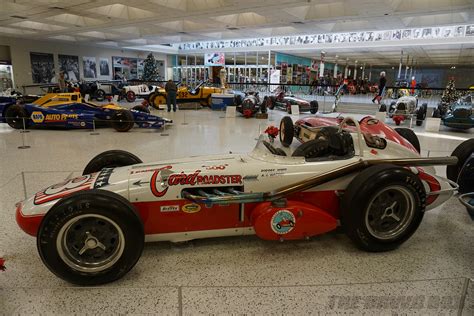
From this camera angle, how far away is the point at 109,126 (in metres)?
9.55

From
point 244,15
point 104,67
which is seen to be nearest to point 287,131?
point 244,15

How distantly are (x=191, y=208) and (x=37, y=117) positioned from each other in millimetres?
8162

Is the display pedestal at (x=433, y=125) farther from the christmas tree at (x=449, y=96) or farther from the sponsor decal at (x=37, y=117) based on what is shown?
the sponsor decal at (x=37, y=117)

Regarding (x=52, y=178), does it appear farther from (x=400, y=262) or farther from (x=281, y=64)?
(x=281, y=64)

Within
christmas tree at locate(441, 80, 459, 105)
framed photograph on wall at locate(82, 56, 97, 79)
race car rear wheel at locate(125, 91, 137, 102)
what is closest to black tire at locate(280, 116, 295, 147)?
christmas tree at locate(441, 80, 459, 105)

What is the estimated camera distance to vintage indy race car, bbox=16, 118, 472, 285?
2.24 metres

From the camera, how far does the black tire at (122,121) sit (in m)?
8.84

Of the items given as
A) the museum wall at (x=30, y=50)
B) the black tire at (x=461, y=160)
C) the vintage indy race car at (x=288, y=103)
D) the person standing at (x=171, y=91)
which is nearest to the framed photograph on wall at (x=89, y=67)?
the museum wall at (x=30, y=50)

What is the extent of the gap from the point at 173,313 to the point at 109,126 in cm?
842

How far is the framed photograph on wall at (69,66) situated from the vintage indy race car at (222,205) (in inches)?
980

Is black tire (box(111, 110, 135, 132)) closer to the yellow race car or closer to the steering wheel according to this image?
the steering wheel

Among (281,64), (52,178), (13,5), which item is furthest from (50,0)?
(281,64)

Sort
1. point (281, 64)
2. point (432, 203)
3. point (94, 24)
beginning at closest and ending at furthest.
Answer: point (432, 203)
point (94, 24)
point (281, 64)

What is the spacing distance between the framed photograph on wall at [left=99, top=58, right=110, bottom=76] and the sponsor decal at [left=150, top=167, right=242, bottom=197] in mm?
26823
